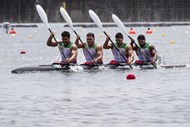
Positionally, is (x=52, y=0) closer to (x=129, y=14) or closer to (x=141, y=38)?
(x=129, y=14)

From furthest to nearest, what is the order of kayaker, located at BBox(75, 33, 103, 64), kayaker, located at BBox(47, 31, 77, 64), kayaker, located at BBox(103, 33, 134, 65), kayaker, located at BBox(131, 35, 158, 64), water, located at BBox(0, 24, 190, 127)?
kayaker, located at BBox(131, 35, 158, 64) → kayaker, located at BBox(103, 33, 134, 65) → kayaker, located at BBox(75, 33, 103, 64) → kayaker, located at BBox(47, 31, 77, 64) → water, located at BBox(0, 24, 190, 127)

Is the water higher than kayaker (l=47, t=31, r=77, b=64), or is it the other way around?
kayaker (l=47, t=31, r=77, b=64)

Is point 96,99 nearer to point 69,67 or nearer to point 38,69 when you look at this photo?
point 38,69

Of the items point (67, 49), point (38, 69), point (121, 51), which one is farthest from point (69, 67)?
point (121, 51)

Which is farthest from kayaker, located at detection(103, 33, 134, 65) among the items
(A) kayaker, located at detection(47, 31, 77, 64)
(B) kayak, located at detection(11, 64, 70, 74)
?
(B) kayak, located at detection(11, 64, 70, 74)

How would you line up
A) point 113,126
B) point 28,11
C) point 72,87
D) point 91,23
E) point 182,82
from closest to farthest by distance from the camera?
point 113,126
point 72,87
point 182,82
point 28,11
point 91,23

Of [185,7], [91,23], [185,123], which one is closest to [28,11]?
[91,23]

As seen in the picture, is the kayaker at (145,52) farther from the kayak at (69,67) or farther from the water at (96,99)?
the water at (96,99)

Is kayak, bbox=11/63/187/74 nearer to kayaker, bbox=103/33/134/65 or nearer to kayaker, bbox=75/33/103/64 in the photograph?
kayaker, bbox=103/33/134/65

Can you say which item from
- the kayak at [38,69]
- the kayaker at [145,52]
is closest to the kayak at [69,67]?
the kayak at [38,69]

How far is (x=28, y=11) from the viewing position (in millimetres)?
123875

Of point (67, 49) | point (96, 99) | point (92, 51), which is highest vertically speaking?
point (67, 49)

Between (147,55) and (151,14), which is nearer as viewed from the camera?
(147,55)

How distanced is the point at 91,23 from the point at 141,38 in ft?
320
